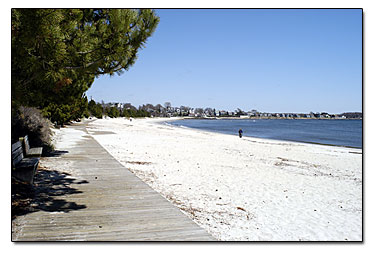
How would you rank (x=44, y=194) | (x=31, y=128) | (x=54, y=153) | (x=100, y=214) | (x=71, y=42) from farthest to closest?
(x=31, y=128) < (x=54, y=153) < (x=44, y=194) < (x=100, y=214) < (x=71, y=42)

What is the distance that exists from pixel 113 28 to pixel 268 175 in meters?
7.21

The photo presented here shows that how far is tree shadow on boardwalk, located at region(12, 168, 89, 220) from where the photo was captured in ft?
15.4

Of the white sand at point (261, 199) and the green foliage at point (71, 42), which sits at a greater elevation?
the green foliage at point (71, 42)

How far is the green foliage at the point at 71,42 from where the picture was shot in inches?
126

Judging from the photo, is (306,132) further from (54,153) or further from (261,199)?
(261,199)

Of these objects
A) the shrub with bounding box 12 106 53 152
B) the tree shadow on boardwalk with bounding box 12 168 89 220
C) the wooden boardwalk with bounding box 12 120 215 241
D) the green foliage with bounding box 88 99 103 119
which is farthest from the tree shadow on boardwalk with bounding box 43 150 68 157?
the green foliage with bounding box 88 99 103 119

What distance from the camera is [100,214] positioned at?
14.8 ft

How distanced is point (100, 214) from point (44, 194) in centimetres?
172

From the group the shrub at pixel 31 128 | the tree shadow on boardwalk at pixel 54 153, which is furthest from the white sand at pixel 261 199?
the shrub at pixel 31 128

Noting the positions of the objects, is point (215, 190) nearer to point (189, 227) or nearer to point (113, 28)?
point (189, 227)

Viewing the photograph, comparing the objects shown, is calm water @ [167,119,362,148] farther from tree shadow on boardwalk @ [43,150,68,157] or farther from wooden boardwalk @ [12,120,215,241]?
Answer: tree shadow on boardwalk @ [43,150,68,157]

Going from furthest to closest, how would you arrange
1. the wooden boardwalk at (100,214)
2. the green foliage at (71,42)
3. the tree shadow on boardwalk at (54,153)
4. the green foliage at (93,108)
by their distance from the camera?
the green foliage at (93,108), the tree shadow on boardwalk at (54,153), the wooden boardwalk at (100,214), the green foliage at (71,42)

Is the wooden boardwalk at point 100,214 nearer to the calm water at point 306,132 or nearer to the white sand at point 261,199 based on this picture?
the white sand at point 261,199

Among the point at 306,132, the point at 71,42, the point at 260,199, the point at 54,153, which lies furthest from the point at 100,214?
the point at 306,132
